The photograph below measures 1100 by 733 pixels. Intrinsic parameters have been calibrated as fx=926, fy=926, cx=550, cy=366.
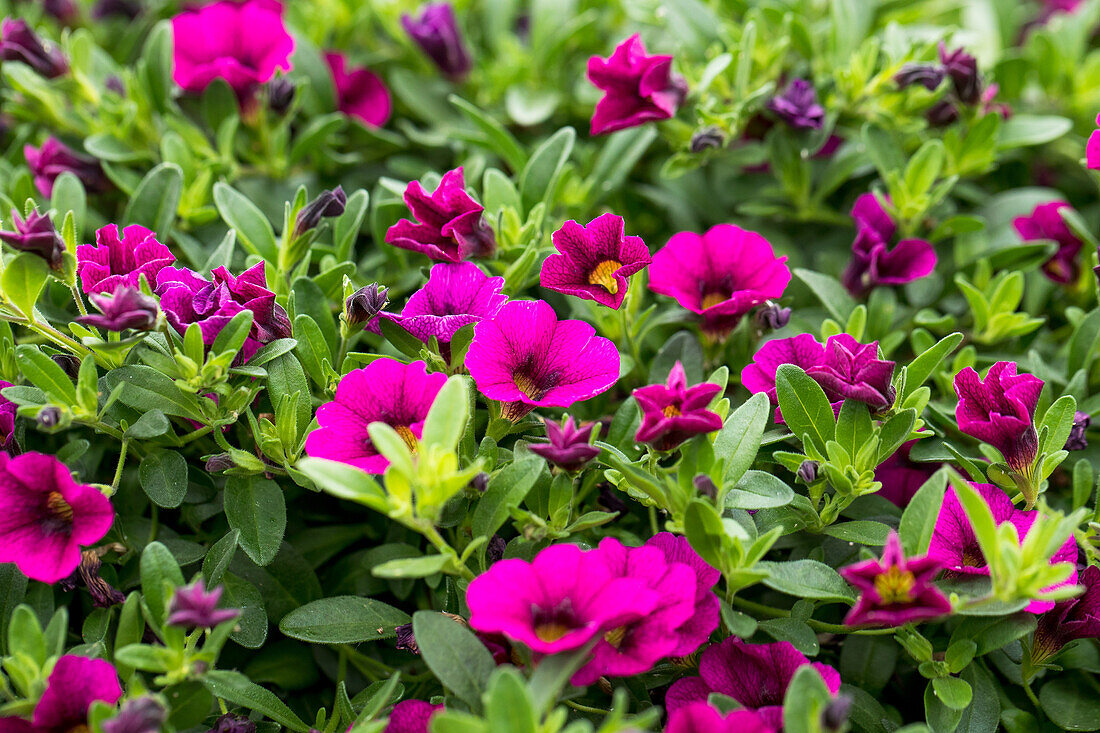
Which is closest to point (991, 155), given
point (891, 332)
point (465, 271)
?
point (891, 332)

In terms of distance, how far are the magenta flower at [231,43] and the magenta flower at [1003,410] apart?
4.49 ft

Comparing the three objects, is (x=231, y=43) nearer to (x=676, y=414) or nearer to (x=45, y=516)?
(x=45, y=516)

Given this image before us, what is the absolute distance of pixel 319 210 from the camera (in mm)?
1376

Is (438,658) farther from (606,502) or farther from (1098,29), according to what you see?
(1098,29)

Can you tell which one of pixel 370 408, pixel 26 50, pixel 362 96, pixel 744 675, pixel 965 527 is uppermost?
pixel 26 50

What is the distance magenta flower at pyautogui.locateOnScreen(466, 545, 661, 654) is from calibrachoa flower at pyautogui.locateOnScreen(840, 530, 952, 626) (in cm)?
22

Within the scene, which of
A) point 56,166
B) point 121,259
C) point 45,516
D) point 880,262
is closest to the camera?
point 45,516

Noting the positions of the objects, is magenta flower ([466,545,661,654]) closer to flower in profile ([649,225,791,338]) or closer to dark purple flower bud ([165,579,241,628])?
dark purple flower bud ([165,579,241,628])

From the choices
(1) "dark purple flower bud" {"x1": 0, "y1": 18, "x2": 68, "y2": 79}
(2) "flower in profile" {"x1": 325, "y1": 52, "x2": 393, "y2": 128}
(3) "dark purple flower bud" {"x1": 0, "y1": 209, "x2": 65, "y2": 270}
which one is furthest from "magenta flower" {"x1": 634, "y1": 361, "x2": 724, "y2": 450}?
(1) "dark purple flower bud" {"x1": 0, "y1": 18, "x2": 68, "y2": 79}

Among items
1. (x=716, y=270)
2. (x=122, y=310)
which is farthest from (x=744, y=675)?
(x=122, y=310)

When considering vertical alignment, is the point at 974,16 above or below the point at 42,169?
above

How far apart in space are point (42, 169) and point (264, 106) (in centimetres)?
41

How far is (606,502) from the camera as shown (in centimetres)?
133

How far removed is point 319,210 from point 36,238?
38 cm
